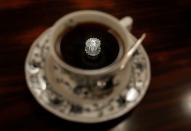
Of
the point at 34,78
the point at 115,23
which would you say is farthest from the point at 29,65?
the point at 115,23

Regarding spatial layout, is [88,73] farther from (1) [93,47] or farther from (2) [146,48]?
(2) [146,48]

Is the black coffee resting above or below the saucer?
above

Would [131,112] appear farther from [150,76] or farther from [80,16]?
[80,16]

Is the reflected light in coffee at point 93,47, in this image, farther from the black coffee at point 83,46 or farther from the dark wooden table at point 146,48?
the dark wooden table at point 146,48

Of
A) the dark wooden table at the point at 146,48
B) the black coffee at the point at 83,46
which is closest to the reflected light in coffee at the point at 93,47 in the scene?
the black coffee at the point at 83,46

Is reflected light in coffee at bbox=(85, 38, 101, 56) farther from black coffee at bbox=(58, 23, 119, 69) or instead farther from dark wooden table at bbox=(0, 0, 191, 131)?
dark wooden table at bbox=(0, 0, 191, 131)

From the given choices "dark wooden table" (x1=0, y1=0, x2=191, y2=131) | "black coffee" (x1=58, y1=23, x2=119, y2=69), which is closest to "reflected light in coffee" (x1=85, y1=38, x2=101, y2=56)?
"black coffee" (x1=58, y1=23, x2=119, y2=69)
